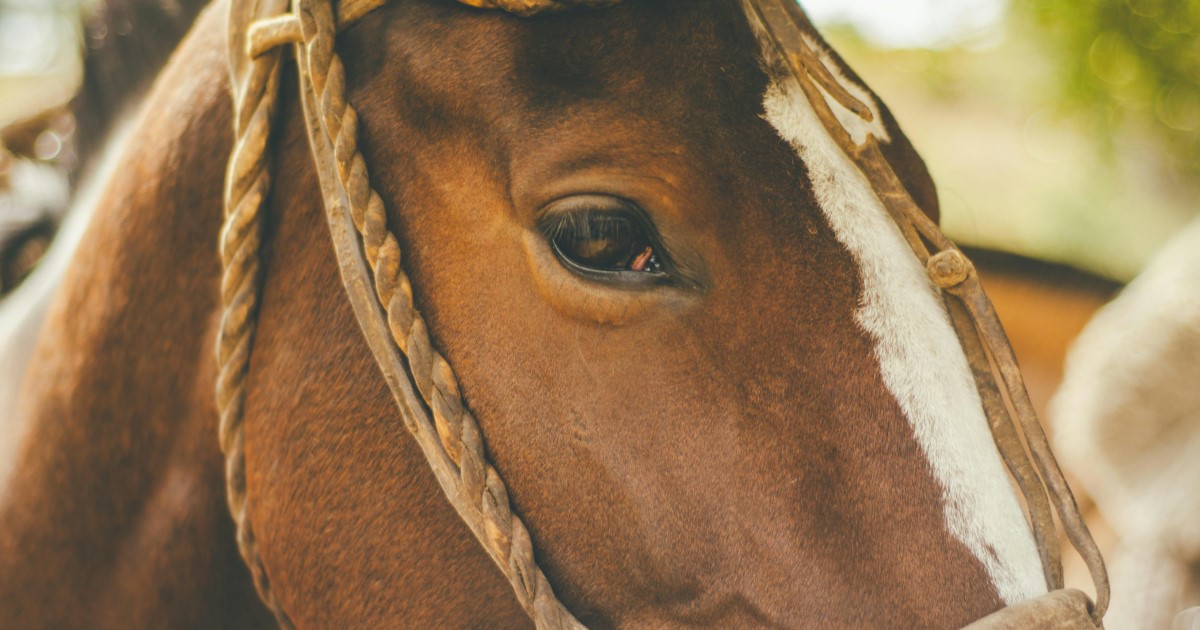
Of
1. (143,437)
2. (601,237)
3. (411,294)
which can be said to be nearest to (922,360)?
(601,237)

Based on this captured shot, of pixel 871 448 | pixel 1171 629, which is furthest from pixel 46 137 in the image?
pixel 1171 629

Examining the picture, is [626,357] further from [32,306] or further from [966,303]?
[32,306]

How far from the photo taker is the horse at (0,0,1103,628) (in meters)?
0.97

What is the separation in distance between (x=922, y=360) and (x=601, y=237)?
1.24 ft

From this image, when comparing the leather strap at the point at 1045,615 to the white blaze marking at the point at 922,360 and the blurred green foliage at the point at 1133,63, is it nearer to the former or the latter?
the white blaze marking at the point at 922,360

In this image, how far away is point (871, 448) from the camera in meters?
0.97

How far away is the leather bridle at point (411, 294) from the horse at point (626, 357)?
0.02 meters

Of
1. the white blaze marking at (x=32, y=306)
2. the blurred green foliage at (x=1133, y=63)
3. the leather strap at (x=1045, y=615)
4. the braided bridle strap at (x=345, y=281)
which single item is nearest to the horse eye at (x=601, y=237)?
the braided bridle strap at (x=345, y=281)

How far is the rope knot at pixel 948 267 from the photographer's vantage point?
1.05 meters

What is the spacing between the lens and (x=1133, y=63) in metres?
4.64

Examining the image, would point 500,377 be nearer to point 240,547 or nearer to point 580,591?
point 580,591

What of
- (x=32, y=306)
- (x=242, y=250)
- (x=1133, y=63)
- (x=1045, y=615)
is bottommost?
(x=1133, y=63)

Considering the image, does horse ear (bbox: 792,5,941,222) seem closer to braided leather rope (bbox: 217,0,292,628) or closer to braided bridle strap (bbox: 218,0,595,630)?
braided bridle strap (bbox: 218,0,595,630)

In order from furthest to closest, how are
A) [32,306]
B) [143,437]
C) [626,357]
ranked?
1. [32,306]
2. [143,437]
3. [626,357]
